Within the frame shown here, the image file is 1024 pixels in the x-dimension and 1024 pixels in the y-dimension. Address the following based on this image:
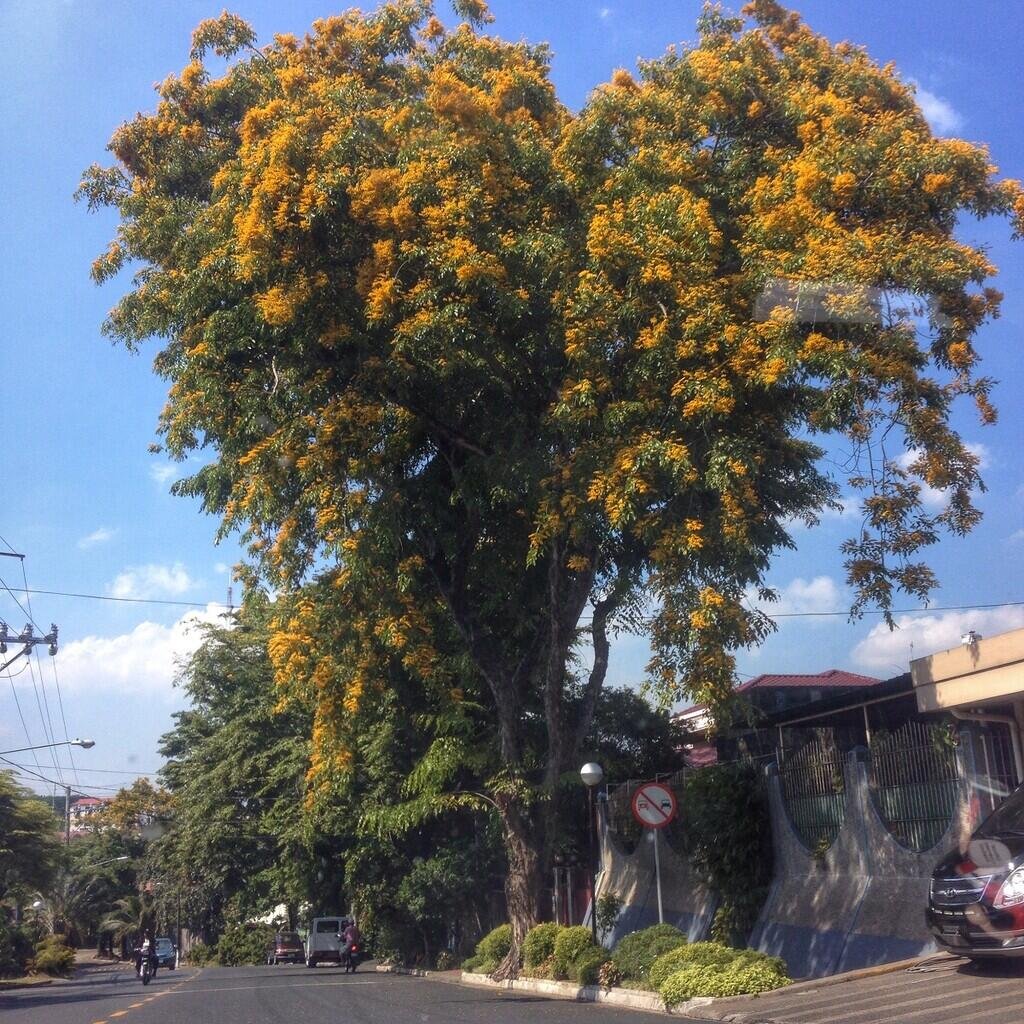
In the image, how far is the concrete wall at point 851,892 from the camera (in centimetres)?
1424

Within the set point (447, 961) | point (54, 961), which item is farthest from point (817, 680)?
point (54, 961)

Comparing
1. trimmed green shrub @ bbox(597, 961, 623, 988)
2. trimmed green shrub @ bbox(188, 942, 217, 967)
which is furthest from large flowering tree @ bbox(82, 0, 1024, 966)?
trimmed green shrub @ bbox(188, 942, 217, 967)

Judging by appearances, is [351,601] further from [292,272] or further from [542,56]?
[542,56]

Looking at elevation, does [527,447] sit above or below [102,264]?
below

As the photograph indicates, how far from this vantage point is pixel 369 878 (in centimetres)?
2997

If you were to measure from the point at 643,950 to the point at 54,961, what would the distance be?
1545 inches

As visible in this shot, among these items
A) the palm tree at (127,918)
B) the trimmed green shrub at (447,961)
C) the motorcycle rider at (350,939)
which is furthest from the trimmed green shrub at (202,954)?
the trimmed green shrub at (447,961)

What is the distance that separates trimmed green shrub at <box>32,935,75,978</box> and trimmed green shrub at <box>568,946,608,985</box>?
3723 cm

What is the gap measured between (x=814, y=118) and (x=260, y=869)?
30840 mm

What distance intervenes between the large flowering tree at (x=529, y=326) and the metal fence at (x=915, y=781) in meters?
2.09

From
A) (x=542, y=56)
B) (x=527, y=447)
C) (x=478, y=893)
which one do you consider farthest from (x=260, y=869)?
(x=542, y=56)

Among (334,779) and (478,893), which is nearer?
(334,779)

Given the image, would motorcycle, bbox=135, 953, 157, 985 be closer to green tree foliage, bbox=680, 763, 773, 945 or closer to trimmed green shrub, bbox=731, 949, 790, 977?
green tree foliage, bbox=680, 763, 773, 945

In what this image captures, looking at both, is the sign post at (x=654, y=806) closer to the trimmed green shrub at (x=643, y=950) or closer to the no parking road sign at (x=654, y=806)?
the no parking road sign at (x=654, y=806)
